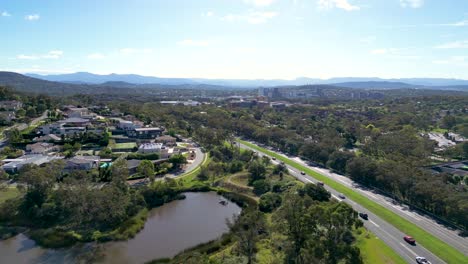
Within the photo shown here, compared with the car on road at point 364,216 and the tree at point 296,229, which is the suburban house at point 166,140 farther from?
the tree at point 296,229

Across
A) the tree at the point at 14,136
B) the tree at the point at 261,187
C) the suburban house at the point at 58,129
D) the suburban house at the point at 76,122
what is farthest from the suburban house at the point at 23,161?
the tree at the point at 261,187

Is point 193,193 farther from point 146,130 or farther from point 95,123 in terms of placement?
point 95,123

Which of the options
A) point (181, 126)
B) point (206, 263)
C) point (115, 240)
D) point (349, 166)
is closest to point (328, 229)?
point (206, 263)

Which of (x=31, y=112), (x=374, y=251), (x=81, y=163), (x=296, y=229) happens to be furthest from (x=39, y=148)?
(x=374, y=251)

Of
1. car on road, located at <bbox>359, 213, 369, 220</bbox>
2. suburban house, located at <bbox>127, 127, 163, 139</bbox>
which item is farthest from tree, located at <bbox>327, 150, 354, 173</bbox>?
suburban house, located at <bbox>127, 127, 163, 139</bbox>

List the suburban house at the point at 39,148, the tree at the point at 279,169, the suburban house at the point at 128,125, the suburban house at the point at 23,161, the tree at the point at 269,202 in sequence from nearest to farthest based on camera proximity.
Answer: the tree at the point at 269,202
the suburban house at the point at 23,161
the tree at the point at 279,169
the suburban house at the point at 39,148
the suburban house at the point at 128,125

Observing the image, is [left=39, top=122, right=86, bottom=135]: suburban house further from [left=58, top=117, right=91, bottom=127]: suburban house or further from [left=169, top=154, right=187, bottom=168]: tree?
[left=169, top=154, right=187, bottom=168]: tree

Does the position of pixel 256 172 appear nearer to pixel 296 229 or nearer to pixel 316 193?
pixel 316 193
